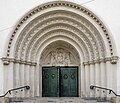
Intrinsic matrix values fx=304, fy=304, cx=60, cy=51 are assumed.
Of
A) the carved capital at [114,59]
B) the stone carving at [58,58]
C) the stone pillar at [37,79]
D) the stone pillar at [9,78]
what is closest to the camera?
the carved capital at [114,59]

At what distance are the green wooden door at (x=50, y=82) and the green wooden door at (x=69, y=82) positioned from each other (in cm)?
32

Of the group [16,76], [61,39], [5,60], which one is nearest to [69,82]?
[61,39]

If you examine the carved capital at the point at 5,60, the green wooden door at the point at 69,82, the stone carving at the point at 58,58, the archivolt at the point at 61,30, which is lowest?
the green wooden door at the point at 69,82

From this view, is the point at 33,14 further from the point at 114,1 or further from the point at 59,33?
the point at 114,1

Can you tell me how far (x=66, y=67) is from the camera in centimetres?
1903

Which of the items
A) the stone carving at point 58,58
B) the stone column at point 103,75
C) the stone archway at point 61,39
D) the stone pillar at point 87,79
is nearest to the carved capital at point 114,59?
the stone archway at point 61,39

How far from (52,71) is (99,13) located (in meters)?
4.98

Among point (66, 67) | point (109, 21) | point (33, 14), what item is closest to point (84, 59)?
point (66, 67)

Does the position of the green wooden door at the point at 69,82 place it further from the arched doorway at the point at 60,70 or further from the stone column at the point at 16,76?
the stone column at the point at 16,76

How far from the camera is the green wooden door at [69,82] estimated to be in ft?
61.0

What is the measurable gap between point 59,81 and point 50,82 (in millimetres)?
560

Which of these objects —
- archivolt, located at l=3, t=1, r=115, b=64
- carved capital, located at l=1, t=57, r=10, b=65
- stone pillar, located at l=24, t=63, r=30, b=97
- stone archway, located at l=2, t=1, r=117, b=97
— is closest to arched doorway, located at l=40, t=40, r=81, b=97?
stone archway, located at l=2, t=1, r=117, b=97

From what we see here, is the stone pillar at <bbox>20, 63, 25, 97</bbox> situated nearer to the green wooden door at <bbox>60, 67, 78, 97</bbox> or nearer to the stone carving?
the stone carving

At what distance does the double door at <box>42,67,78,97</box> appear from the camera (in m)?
18.6
